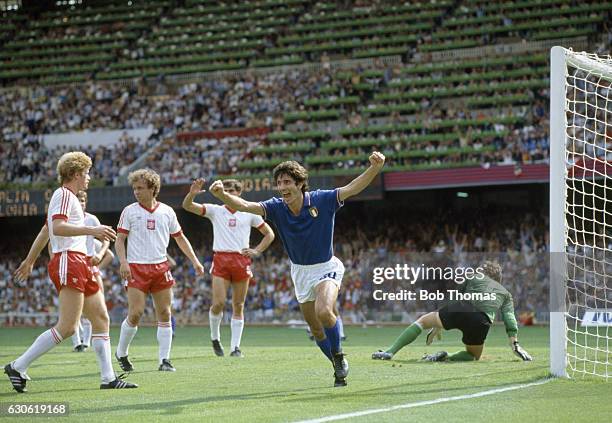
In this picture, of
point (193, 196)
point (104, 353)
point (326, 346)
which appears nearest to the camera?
point (104, 353)

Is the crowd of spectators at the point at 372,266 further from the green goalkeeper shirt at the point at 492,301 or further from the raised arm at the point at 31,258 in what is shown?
the raised arm at the point at 31,258

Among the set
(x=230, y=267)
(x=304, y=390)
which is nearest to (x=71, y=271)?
(x=304, y=390)

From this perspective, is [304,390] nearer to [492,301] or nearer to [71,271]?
[71,271]

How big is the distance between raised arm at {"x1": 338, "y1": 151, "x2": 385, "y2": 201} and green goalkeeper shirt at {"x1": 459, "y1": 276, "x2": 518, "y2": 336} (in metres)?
4.05

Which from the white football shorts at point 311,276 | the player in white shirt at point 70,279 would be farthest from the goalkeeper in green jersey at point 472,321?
the player in white shirt at point 70,279

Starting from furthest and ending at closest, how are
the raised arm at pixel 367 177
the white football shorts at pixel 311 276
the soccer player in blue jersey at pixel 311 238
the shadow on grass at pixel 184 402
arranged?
the white football shorts at pixel 311 276, the soccer player in blue jersey at pixel 311 238, the raised arm at pixel 367 177, the shadow on grass at pixel 184 402

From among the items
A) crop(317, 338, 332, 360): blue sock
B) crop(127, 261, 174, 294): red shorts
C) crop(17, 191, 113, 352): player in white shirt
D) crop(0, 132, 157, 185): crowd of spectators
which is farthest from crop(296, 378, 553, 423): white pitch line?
crop(0, 132, 157, 185): crowd of spectators

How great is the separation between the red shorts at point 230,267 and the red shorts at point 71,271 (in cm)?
582

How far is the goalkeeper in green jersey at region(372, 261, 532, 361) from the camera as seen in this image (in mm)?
13234

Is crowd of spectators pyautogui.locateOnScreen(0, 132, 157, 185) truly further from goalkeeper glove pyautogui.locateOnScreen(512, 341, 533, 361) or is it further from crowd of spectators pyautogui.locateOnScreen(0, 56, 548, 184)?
goalkeeper glove pyautogui.locateOnScreen(512, 341, 533, 361)

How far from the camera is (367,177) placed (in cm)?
985

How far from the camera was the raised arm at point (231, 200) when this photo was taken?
951 cm

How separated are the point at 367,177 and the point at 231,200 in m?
1.35

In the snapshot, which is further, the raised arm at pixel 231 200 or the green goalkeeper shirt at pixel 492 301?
the green goalkeeper shirt at pixel 492 301
